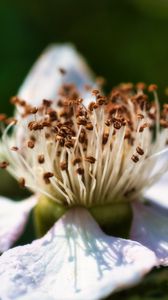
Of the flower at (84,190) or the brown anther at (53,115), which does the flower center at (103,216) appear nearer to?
the flower at (84,190)

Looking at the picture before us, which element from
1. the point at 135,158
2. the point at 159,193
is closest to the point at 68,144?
the point at 135,158

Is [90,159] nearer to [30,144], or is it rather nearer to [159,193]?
[30,144]

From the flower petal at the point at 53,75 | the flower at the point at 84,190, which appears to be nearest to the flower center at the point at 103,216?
the flower at the point at 84,190

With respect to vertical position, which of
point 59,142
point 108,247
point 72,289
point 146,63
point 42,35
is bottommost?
point 72,289

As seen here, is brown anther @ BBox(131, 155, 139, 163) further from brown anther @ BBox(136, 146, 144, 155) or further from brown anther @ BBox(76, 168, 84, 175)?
brown anther @ BBox(76, 168, 84, 175)

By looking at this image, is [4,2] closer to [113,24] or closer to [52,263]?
[113,24]

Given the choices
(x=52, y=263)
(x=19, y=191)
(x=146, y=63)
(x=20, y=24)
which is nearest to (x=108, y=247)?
(x=52, y=263)
